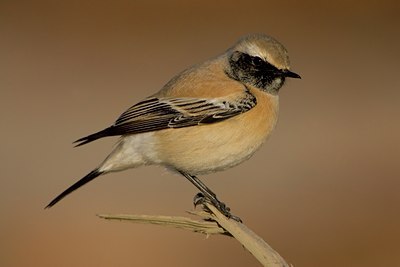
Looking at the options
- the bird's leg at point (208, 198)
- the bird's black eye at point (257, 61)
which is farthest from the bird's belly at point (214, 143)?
the bird's black eye at point (257, 61)

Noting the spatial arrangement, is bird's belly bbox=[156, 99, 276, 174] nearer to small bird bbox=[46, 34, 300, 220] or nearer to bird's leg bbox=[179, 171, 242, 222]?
small bird bbox=[46, 34, 300, 220]

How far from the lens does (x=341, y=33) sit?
390 inches

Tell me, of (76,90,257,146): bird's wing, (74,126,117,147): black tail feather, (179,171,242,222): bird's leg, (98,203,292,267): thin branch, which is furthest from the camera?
(76,90,257,146): bird's wing

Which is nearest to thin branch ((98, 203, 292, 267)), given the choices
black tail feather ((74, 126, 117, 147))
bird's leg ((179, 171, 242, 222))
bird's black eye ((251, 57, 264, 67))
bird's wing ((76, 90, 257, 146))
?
black tail feather ((74, 126, 117, 147))

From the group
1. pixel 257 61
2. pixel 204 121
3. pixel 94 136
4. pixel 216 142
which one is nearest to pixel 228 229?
pixel 94 136

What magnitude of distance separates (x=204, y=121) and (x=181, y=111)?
100mm

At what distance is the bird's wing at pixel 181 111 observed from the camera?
3.39m

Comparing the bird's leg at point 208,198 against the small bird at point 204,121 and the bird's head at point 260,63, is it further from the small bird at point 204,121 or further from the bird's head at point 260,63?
the bird's head at point 260,63

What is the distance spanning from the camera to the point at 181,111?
3.41m

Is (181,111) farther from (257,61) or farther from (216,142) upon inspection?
(257,61)

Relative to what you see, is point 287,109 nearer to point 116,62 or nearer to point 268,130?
point 116,62

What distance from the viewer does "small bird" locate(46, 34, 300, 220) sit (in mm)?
3312

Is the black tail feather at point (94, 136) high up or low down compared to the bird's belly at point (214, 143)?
up

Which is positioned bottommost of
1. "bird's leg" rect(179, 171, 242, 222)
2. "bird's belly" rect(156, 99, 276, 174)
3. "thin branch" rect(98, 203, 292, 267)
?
"bird's leg" rect(179, 171, 242, 222)
